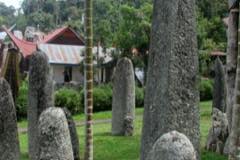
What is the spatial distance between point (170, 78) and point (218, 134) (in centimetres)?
520

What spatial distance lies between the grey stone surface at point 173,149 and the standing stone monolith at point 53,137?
8.34ft

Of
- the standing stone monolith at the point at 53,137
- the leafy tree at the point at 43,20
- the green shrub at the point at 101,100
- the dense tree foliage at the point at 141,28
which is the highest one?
the leafy tree at the point at 43,20

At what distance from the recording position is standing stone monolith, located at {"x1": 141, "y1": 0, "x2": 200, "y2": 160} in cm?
928

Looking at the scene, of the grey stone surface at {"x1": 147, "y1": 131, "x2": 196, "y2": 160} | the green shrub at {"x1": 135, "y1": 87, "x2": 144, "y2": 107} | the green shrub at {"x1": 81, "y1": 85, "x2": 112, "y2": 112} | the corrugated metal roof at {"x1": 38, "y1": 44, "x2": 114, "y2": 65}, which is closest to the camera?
the grey stone surface at {"x1": 147, "y1": 131, "x2": 196, "y2": 160}

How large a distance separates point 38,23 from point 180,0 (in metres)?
79.1

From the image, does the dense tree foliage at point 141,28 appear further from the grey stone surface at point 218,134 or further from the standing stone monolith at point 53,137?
the standing stone monolith at point 53,137

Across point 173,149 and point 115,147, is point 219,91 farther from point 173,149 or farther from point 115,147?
point 173,149

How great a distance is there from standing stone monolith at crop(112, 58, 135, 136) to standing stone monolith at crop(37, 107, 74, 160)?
9.21m

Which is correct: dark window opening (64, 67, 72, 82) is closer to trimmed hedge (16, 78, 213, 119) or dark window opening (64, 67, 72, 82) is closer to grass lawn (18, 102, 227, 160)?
trimmed hedge (16, 78, 213, 119)

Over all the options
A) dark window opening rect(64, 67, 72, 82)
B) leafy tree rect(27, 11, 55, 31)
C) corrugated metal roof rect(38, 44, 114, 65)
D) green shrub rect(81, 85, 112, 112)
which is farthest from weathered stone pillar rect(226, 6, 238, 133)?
leafy tree rect(27, 11, 55, 31)

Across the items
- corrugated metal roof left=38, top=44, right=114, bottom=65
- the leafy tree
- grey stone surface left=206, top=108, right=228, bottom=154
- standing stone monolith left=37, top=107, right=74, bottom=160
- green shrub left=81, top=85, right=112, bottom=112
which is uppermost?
the leafy tree

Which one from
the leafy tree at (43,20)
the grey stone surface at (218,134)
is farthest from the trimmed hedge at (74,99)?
the leafy tree at (43,20)

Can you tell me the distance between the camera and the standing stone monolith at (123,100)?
1816cm

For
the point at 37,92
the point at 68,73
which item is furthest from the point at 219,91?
the point at 68,73
